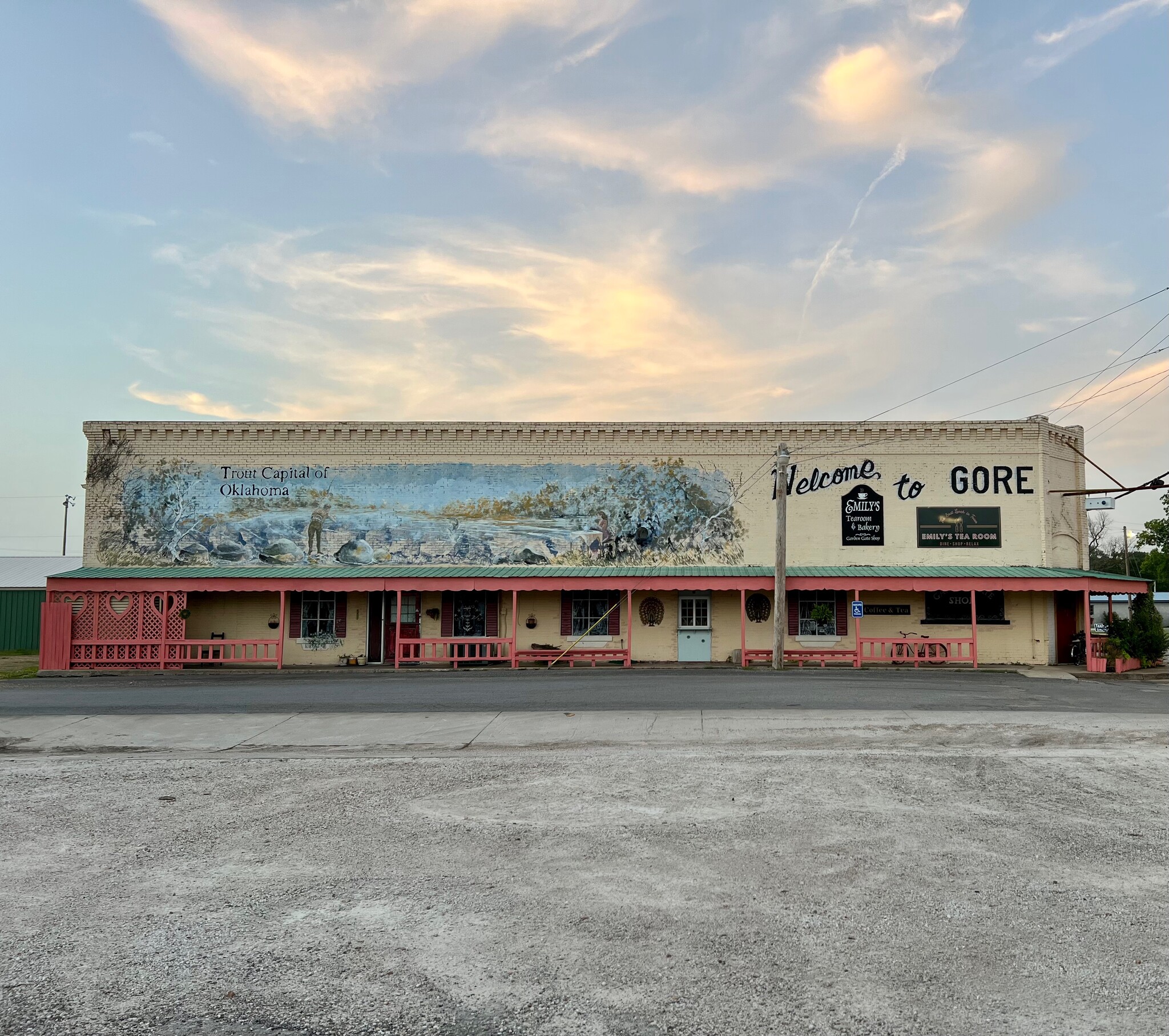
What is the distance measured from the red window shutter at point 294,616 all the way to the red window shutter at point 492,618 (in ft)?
19.0

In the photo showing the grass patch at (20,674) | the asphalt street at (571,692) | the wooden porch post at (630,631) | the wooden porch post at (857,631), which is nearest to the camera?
the asphalt street at (571,692)

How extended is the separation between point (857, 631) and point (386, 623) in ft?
47.0

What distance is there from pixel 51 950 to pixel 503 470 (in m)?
23.6

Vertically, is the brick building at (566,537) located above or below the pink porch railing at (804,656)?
above

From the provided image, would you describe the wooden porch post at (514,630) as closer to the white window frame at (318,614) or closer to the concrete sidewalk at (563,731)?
the white window frame at (318,614)

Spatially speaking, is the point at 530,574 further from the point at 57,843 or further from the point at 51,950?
the point at 51,950

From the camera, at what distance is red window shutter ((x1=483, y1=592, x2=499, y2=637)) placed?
91.3 feet

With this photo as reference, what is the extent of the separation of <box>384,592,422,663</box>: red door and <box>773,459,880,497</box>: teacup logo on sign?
12358mm

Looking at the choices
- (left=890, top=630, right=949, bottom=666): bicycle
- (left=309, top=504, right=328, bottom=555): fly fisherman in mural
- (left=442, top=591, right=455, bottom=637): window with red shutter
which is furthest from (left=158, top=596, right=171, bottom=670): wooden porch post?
(left=890, top=630, right=949, bottom=666): bicycle

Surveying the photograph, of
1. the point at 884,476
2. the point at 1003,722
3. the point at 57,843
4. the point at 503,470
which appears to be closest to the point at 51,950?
the point at 57,843

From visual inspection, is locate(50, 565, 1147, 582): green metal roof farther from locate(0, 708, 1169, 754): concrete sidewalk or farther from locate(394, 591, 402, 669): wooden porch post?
locate(0, 708, 1169, 754): concrete sidewalk

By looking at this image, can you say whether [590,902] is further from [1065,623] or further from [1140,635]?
[1065,623]

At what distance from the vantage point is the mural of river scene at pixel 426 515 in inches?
1120

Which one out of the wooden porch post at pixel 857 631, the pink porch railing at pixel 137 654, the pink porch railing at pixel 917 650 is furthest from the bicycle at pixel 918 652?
the pink porch railing at pixel 137 654
